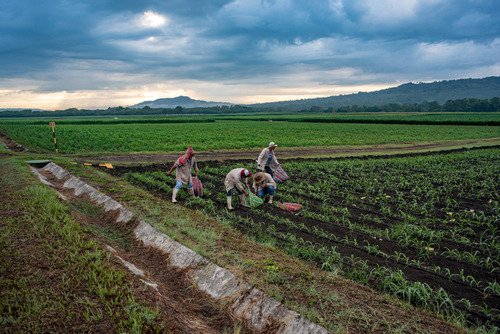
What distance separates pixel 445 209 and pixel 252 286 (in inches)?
285

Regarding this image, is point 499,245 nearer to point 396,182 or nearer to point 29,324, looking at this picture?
point 396,182

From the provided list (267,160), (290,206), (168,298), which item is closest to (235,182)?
(290,206)

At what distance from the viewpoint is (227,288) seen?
4.51 metres

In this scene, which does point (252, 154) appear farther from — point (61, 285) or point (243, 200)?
point (61, 285)

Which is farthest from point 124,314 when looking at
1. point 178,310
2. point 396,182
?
point 396,182

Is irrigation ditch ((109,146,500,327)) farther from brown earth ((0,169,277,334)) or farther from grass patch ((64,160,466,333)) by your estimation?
brown earth ((0,169,277,334))

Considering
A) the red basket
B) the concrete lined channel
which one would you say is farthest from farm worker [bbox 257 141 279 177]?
the concrete lined channel

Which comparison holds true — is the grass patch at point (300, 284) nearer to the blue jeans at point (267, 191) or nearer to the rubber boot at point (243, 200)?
the rubber boot at point (243, 200)

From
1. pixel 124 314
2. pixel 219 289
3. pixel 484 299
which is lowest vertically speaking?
pixel 484 299

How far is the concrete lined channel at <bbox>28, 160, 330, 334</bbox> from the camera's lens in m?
3.62

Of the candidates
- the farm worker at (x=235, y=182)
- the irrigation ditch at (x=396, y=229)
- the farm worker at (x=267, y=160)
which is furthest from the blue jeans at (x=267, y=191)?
the farm worker at (x=267, y=160)

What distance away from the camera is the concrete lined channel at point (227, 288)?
11.9 feet

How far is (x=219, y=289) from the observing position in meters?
4.59

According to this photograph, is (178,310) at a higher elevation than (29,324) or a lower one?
lower
